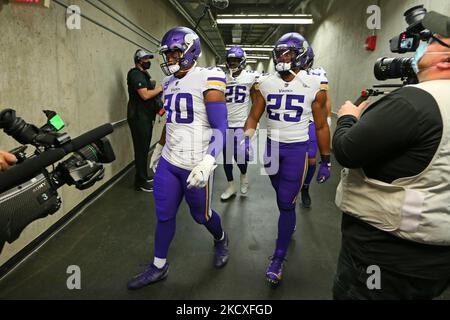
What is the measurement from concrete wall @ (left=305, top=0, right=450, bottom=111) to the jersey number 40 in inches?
108

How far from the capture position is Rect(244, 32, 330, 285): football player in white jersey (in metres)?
1.80

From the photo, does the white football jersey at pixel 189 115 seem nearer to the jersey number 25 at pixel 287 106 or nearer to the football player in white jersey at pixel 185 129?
the football player in white jersey at pixel 185 129

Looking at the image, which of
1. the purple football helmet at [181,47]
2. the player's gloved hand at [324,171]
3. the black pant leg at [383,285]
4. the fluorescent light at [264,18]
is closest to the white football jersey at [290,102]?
the player's gloved hand at [324,171]

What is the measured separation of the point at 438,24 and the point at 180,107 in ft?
4.04

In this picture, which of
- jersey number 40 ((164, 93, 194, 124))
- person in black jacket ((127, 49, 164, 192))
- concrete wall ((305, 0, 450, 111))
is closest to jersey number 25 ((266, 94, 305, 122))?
jersey number 40 ((164, 93, 194, 124))

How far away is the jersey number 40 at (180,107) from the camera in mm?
1656

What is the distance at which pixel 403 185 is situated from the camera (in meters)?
0.87

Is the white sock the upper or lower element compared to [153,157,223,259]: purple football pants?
lower

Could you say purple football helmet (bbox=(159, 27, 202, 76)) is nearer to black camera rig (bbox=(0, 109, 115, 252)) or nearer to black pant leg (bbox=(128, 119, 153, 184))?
black camera rig (bbox=(0, 109, 115, 252))

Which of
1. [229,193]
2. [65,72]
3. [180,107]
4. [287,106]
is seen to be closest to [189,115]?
[180,107]

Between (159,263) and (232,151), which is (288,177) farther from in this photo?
(232,151)

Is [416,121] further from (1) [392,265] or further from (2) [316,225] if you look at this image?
(2) [316,225]
